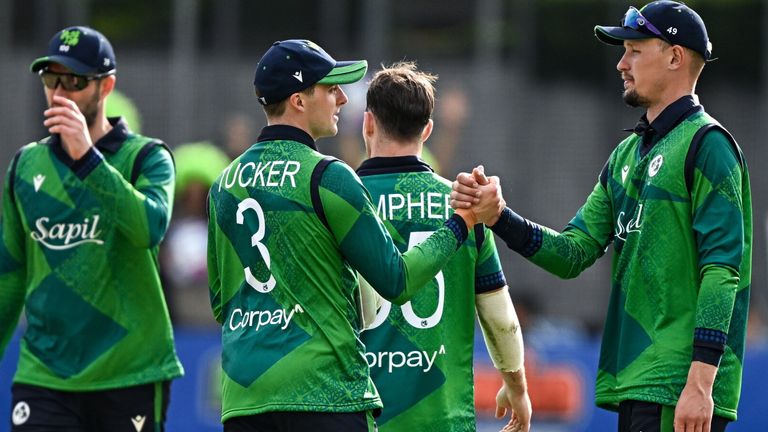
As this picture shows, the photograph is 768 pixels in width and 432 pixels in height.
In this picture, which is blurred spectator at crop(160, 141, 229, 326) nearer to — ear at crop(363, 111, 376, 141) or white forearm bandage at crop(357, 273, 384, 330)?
ear at crop(363, 111, 376, 141)

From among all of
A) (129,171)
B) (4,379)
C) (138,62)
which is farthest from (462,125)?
(129,171)

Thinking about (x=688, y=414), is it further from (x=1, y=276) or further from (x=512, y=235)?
(x=1, y=276)

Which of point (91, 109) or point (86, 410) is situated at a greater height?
point (91, 109)

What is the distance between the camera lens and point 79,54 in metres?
6.47

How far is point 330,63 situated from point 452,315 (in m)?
1.22

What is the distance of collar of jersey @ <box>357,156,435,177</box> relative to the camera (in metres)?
5.67

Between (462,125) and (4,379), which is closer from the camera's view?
(4,379)

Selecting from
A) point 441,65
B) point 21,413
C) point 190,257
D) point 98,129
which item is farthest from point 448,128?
point 21,413

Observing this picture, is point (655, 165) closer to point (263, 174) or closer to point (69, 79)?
point (263, 174)

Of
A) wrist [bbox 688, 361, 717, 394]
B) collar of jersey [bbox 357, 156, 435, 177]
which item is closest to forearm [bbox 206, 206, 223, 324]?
collar of jersey [bbox 357, 156, 435, 177]

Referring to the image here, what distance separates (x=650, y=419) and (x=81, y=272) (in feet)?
8.85

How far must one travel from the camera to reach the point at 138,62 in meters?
13.6

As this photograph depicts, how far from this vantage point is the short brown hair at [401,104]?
223 inches

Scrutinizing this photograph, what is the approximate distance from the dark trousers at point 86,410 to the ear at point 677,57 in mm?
2778
